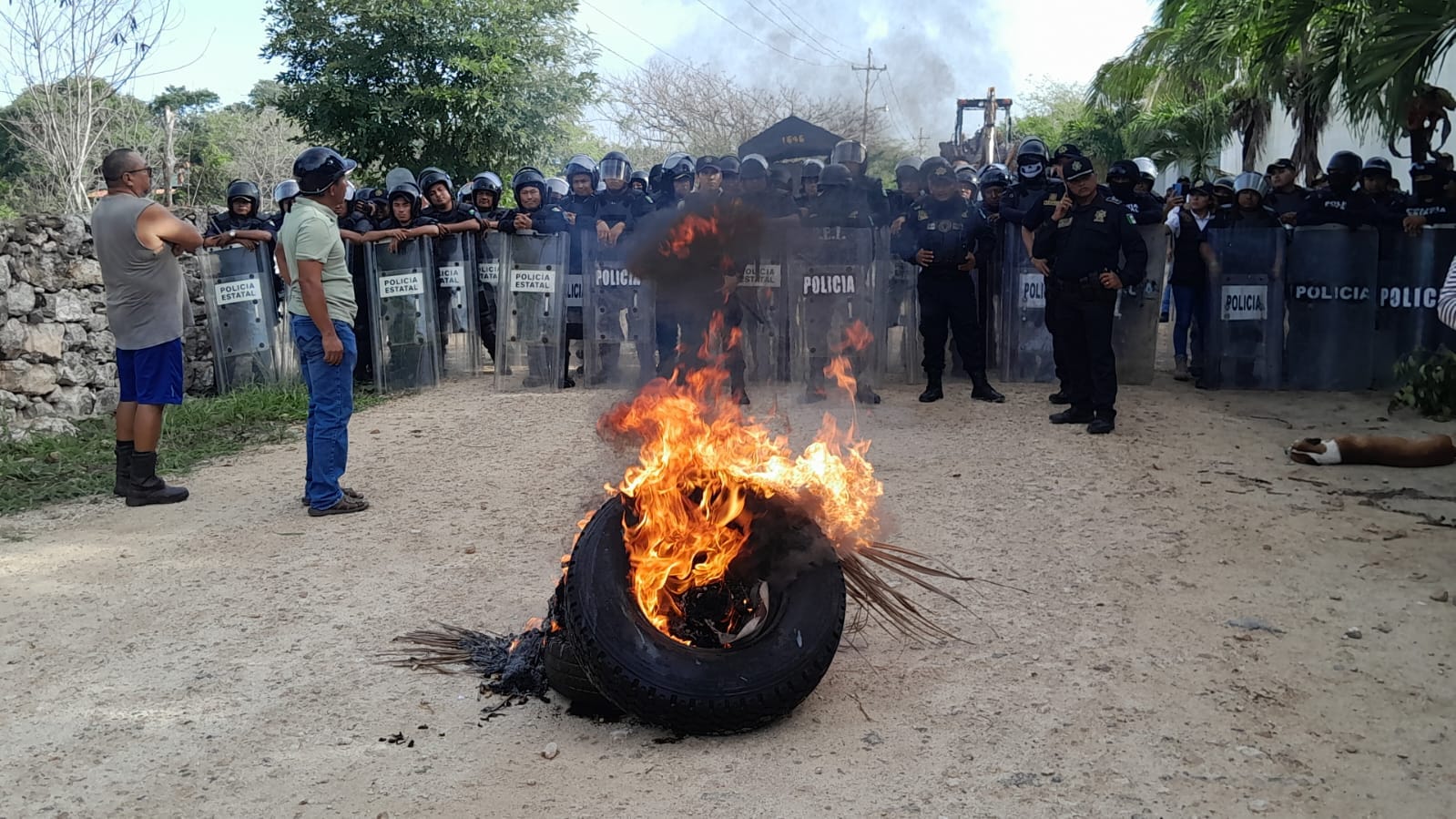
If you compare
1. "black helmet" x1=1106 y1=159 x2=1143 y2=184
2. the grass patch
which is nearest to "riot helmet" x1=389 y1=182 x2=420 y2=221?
A: the grass patch

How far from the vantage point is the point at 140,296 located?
22.6 feet

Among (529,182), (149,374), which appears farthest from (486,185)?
(149,374)

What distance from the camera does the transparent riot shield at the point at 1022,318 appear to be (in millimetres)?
10508

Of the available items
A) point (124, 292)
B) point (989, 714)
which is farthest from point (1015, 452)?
point (124, 292)

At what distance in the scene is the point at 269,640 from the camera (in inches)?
187

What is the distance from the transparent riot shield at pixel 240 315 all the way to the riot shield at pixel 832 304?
5276 mm

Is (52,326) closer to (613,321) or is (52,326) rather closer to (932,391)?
(613,321)

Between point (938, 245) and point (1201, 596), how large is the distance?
5.23 m

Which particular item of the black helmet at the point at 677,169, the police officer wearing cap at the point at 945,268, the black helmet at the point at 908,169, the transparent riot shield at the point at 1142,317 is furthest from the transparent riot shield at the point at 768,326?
the transparent riot shield at the point at 1142,317

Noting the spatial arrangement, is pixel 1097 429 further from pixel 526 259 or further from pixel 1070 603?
pixel 526 259

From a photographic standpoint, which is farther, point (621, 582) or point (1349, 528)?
point (1349, 528)

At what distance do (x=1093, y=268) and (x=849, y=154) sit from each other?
3892mm

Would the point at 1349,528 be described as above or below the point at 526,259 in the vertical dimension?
below

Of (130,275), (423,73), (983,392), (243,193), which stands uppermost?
(423,73)
